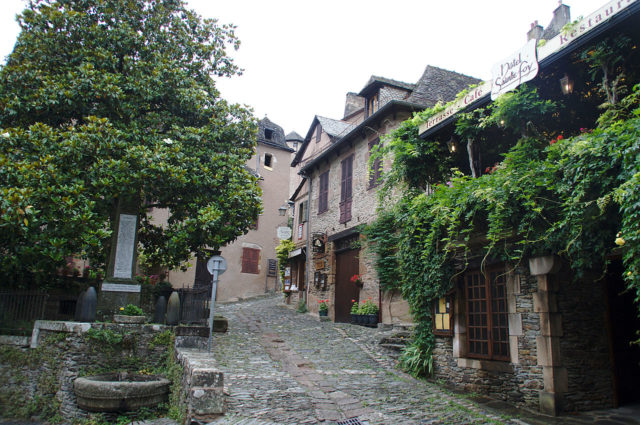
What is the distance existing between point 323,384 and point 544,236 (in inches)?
164

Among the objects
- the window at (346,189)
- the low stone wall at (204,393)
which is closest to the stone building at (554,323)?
the low stone wall at (204,393)

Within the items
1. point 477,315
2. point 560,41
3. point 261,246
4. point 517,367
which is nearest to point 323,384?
point 477,315

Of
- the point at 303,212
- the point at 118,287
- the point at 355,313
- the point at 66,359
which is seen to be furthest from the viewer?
the point at 303,212

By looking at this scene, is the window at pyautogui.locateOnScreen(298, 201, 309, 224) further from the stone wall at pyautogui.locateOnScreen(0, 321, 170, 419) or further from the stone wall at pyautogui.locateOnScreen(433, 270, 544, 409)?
the stone wall at pyautogui.locateOnScreen(433, 270, 544, 409)

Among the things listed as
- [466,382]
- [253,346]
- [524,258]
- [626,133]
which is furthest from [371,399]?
[626,133]

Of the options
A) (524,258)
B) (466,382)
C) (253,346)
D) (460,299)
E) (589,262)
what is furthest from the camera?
(253,346)

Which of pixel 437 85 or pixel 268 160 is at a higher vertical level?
pixel 268 160

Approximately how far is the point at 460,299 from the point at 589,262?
114 inches

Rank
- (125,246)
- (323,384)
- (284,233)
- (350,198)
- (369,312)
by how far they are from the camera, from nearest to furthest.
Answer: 1. (323,384)
2. (125,246)
3. (369,312)
4. (350,198)
5. (284,233)

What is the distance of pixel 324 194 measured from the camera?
17.9 meters

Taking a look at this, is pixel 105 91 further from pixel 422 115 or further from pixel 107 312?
pixel 422 115

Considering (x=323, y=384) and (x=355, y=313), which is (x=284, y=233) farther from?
(x=323, y=384)

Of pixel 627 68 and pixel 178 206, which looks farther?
pixel 178 206

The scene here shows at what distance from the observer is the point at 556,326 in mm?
6668
